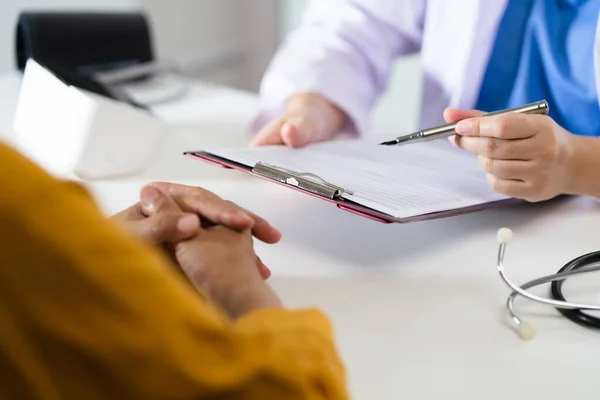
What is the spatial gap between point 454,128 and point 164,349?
39 centimetres

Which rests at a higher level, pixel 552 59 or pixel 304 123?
pixel 552 59

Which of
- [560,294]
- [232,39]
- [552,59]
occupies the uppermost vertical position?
[552,59]

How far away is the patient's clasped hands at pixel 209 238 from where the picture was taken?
419 mm

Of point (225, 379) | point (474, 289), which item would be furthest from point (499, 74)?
point (225, 379)

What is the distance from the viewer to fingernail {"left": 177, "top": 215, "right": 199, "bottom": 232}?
465mm

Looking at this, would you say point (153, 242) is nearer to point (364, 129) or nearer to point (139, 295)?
point (139, 295)

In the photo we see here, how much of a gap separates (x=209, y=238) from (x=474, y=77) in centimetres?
49

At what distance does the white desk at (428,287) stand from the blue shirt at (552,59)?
128 mm

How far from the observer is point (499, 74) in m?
0.84

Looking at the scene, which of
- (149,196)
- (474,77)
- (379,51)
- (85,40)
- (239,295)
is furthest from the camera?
(85,40)

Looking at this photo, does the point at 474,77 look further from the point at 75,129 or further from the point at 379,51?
the point at 75,129

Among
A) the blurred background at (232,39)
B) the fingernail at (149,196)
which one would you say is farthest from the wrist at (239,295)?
the blurred background at (232,39)

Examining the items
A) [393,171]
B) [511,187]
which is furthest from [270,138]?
[511,187]

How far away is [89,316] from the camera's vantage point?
0.85 feet
